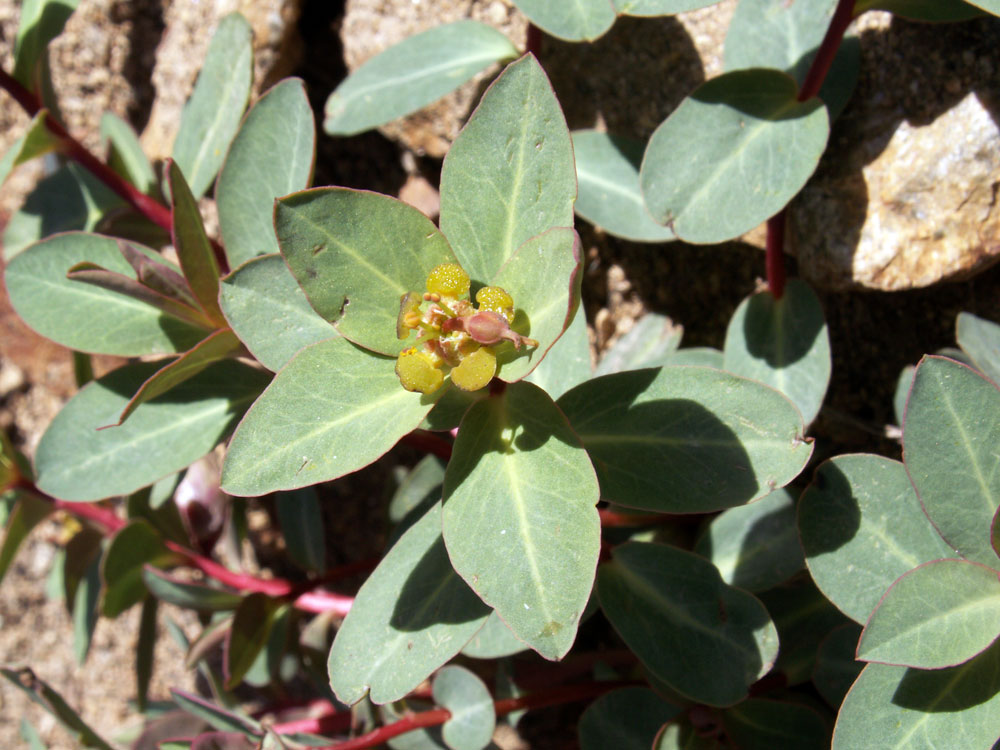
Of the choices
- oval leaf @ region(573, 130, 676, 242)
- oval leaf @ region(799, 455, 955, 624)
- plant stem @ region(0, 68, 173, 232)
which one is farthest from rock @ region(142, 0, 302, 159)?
oval leaf @ region(799, 455, 955, 624)

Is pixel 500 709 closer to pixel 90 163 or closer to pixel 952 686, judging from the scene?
pixel 952 686

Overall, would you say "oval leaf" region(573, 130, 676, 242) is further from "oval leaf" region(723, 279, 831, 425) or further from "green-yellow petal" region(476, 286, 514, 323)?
"green-yellow petal" region(476, 286, 514, 323)

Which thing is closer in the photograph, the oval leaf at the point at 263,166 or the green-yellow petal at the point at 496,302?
the green-yellow petal at the point at 496,302

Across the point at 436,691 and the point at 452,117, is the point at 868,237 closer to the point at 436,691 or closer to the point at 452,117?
the point at 452,117

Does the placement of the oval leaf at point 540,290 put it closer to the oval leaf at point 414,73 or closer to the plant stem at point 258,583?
the oval leaf at point 414,73

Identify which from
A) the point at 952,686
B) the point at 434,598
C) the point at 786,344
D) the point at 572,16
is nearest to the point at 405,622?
the point at 434,598

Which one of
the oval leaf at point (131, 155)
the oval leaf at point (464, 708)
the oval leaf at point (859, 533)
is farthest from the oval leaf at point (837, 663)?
the oval leaf at point (131, 155)

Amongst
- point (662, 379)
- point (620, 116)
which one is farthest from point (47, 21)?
point (662, 379)
